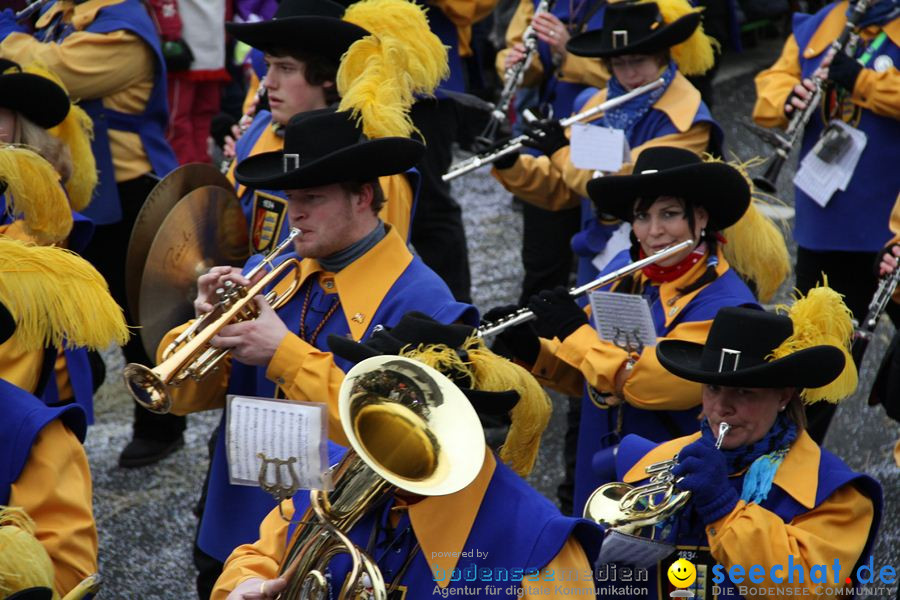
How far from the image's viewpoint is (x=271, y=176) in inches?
180

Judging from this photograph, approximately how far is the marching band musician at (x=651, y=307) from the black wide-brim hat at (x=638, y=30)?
1182mm

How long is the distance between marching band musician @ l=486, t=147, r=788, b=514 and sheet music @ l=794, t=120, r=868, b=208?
1.43 m

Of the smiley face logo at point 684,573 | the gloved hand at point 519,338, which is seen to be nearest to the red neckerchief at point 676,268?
the gloved hand at point 519,338

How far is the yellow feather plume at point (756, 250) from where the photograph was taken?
5.71 meters

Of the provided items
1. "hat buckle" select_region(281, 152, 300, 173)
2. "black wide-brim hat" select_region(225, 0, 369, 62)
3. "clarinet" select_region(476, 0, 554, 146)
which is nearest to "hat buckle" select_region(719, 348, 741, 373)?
"hat buckle" select_region(281, 152, 300, 173)

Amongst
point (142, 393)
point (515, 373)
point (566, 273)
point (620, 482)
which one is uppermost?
point (515, 373)

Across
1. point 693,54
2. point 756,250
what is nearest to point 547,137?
point 693,54

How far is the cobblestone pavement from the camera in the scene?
248 inches

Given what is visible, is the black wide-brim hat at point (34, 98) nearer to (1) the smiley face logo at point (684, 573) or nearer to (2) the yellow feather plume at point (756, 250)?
(2) the yellow feather plume at point (756, 250)

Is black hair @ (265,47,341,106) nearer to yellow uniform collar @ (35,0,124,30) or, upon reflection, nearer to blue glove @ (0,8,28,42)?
yellow uniform collar @ (35,0,124,30)

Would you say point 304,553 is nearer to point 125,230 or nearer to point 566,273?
point 125,230

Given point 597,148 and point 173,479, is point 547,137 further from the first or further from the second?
point 173,479

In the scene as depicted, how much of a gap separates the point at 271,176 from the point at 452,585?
5.38 ft

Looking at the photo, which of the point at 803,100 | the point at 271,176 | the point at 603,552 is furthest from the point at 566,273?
the point at 603,552
